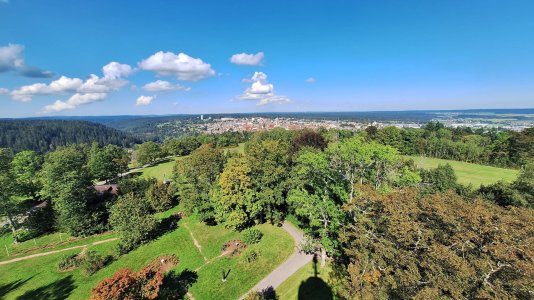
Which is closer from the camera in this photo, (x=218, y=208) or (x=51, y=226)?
(x=218, y=208)

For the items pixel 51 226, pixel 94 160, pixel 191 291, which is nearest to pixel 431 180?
pixel 191 291

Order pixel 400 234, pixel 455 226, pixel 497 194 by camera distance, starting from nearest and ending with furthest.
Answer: pixel 455 226
pixel 400 234
pixel 497 194

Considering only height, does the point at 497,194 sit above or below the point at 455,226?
below

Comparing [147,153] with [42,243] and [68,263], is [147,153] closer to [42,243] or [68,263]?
[42,243]

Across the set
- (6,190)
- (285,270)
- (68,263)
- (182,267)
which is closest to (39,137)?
(6,190)

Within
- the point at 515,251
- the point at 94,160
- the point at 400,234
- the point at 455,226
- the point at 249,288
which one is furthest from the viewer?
the point at 94,160

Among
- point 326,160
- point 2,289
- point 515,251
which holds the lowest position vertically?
point 2,289

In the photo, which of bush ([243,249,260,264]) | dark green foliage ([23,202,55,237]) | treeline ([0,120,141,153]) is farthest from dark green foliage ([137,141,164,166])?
treeline ([0,120,141,153])

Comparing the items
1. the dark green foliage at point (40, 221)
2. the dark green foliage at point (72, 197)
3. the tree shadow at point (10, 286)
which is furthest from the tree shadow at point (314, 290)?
the dark green foliage at point (40, 221)

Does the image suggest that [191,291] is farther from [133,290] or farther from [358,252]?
[358,252]

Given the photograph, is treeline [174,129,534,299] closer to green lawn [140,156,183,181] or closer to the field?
the field
